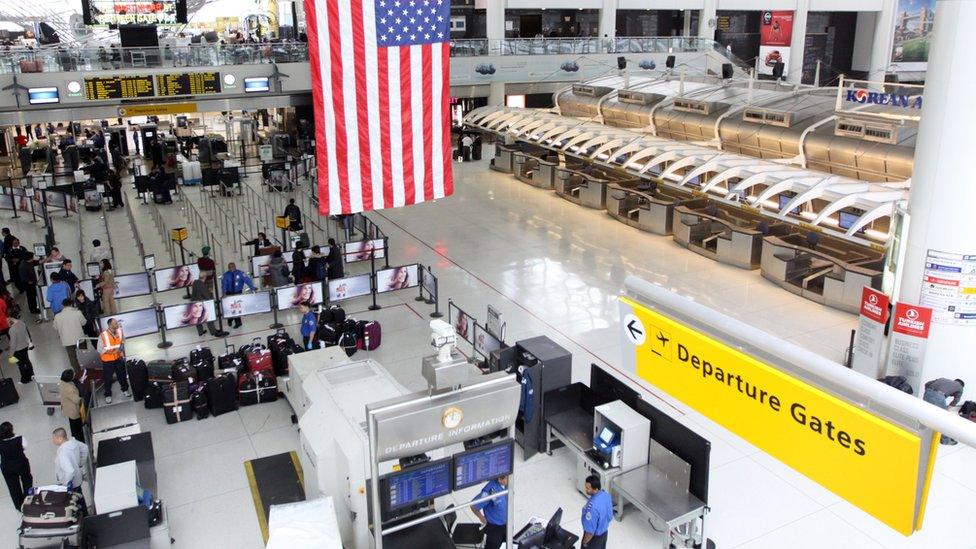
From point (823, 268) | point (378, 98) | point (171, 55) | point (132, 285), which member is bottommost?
point (823, 268)

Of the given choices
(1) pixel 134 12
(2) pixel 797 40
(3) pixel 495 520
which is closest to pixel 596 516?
(3) pixel 495 520

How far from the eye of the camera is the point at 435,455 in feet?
32.3

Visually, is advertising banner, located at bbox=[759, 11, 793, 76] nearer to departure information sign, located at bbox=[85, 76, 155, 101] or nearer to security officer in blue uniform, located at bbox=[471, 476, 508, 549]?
departure information sign, located at bbox=[85, 76, 155, 101]

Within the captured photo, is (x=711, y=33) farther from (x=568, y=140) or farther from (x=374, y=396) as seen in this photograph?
(x=374, y=396)

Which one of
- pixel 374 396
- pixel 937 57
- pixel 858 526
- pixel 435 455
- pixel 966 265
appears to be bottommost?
pixel 858 526

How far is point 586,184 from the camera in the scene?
1037 inches

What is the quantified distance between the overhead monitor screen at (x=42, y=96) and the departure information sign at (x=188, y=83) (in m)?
3.20

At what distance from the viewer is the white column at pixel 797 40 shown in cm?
4513

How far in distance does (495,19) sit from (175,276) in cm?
2687

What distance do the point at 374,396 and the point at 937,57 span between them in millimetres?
9638

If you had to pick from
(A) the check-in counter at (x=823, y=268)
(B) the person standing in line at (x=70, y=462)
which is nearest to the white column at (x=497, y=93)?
(A) the check-in counter at (x=823, y=268)

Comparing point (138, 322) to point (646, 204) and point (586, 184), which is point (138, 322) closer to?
point (646, 204)

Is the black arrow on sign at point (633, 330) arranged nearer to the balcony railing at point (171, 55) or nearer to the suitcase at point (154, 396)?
the suitcase at point (154, 396)

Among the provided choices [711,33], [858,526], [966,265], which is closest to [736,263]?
[966,265]
